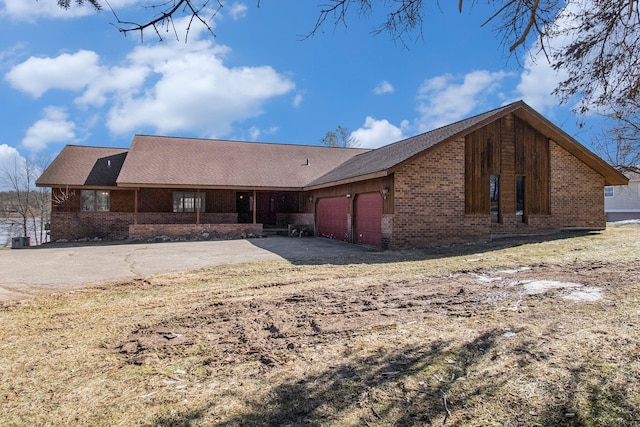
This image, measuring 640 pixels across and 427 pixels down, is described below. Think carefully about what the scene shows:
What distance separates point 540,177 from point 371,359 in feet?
46.4

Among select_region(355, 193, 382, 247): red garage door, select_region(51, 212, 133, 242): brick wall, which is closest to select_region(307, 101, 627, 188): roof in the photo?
select_region(355, 193, 382, 247): red garage door

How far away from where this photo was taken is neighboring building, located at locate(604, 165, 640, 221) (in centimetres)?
3184

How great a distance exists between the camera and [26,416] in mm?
2982

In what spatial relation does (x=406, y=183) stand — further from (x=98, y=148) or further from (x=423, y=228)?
(x=98, y=148)

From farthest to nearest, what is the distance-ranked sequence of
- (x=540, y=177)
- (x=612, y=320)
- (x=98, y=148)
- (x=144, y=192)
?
(x=98, y=148) < (x=144, y=192) < (x=540, y=177) < (x=612, y=320)

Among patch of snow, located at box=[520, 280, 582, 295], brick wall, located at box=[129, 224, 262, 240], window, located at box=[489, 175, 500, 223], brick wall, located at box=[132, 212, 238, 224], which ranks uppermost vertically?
window, located at box=[489, 175, 500, 223]

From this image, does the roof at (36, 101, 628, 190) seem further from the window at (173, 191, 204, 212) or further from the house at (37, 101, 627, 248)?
the window at (173, 191, 204, 212)

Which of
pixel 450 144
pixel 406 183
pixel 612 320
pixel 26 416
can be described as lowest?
pixel 26 416

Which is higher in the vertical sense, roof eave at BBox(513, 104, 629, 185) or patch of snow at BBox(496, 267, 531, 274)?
roof eave at BBox(513, 104, 629, 185)

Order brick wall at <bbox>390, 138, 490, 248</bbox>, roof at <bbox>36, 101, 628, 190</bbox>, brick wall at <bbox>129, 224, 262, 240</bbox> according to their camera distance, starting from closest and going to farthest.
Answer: brick wall at <bbox>390, 138, 490, 248</bbox> < roof at <bbox>36, 101, 628, 190</bbox> < brick wall at <bbox>129, 224, 262, 240</bbox>

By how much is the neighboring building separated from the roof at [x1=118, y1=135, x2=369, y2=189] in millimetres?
22170

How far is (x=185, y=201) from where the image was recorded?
22.0m

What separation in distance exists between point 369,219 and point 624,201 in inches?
1137

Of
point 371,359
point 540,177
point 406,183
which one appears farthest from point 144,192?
point 371,359
